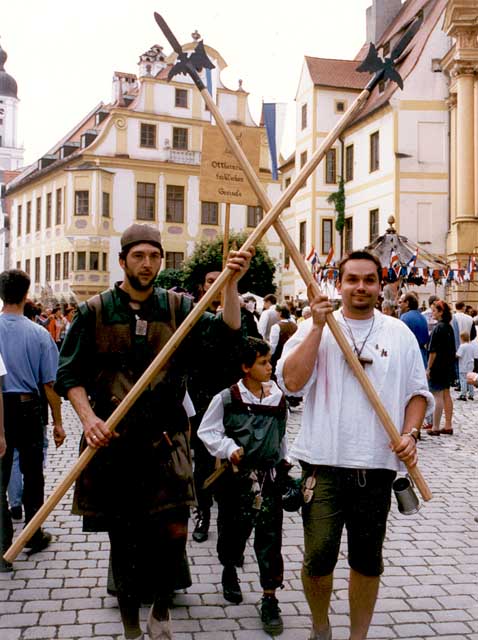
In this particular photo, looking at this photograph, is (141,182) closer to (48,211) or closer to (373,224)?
(48,211)

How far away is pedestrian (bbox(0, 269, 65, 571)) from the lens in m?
5.60

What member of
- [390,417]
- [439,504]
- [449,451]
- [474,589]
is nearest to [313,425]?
[390,417]

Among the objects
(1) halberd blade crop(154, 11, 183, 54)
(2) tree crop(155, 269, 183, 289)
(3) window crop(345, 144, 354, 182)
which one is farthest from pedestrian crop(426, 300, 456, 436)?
(2) tree crop(155, 269, 183, 289)

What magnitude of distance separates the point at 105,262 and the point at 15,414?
39.0m

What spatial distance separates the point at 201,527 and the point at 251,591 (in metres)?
1.20

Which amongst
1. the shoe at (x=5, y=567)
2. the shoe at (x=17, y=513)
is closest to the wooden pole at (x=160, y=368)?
the shoe at (x=5, y=567)

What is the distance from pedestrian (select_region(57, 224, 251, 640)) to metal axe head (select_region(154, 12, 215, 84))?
0.98 metres

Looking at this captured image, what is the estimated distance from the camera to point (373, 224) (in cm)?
3422

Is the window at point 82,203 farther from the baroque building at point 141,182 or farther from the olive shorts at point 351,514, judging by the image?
the olive shorts at point 351,514

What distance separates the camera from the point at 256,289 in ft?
128

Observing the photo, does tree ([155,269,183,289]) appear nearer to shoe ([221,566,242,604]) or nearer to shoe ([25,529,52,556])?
shoe ([25,529,52,556])

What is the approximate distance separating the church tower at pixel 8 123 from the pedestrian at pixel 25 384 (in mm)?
114245

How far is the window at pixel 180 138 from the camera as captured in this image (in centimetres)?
4425

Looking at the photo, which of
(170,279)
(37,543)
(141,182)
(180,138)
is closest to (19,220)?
(141,182)
